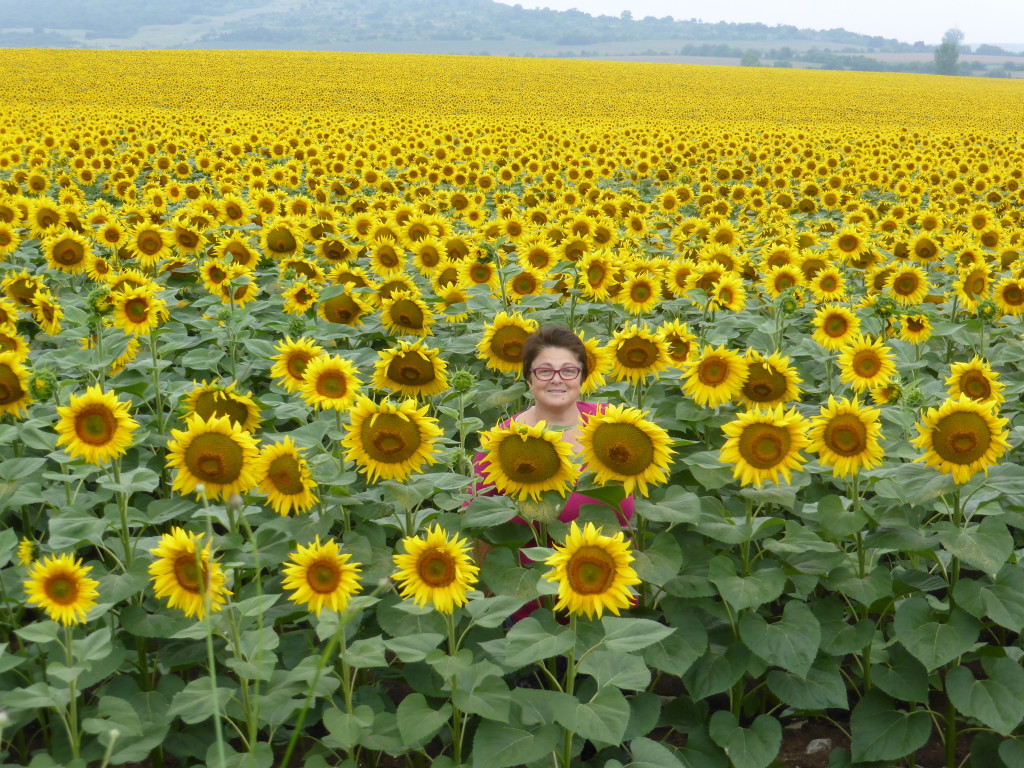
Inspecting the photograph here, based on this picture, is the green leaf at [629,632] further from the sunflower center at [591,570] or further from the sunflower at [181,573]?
the sunflower at [181,573]

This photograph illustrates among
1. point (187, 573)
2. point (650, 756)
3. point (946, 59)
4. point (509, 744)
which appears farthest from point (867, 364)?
point (946, 59)

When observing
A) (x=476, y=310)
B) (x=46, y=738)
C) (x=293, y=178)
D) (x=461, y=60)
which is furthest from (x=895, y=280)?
(x=461, y=60)

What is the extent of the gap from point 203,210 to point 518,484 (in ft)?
18.4

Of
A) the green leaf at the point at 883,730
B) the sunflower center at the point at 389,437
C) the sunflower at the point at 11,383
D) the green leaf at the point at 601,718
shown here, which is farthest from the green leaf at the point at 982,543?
the sunflower at the point at 11,383

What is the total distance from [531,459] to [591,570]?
0.57 meters

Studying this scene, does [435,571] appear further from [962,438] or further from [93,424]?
[962,438]

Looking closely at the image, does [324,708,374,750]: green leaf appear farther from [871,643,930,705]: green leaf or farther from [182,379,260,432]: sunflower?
[871,643,930,705]: green leaf

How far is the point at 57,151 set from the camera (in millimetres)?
13773

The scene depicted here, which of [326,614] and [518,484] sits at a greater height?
[518,484]

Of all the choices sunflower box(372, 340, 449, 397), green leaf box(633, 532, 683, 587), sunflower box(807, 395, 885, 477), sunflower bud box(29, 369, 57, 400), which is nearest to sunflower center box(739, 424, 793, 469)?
sunflower box(807, 395, 885, 477)

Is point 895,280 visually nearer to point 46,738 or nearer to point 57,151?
point 46,738

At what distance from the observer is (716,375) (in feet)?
12.8

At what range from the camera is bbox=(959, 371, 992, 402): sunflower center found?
11.9 ft

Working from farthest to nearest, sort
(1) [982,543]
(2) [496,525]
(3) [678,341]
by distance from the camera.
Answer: (3) [678,341], (2) [496,525], (1) [982,543]
